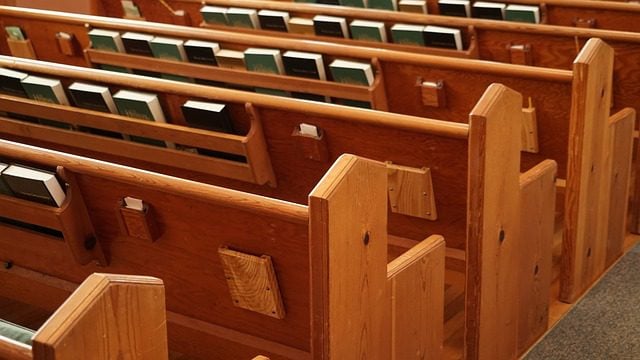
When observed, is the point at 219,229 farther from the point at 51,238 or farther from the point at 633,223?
the point at 633,223

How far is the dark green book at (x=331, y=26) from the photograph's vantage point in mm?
3188

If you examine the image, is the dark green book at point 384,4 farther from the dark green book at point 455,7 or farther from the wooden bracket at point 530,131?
the wooden bracket at point 530,131

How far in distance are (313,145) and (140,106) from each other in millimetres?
486

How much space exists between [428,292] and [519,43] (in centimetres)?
119

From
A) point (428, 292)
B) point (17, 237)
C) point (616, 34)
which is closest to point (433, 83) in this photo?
point (616, 34)

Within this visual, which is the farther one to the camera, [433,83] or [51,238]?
[433,83]

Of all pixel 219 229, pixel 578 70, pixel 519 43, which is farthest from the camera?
pixel 519 43

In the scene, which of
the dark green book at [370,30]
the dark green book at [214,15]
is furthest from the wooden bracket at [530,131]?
the dark green book at [214,15]

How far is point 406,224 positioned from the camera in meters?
2.21

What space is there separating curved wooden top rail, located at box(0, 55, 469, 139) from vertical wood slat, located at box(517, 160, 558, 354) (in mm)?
286

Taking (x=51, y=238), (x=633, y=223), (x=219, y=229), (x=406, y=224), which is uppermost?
(x=219, y=229)

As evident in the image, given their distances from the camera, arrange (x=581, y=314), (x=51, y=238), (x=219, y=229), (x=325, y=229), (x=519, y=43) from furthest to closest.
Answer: (x=519, y=43) < (x=581, y=314) < (x=51, y=238) < (x=219, y=229) < (x=325, y=229)

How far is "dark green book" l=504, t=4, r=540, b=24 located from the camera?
128 inches

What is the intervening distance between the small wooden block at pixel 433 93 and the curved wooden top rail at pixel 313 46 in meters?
0.05
